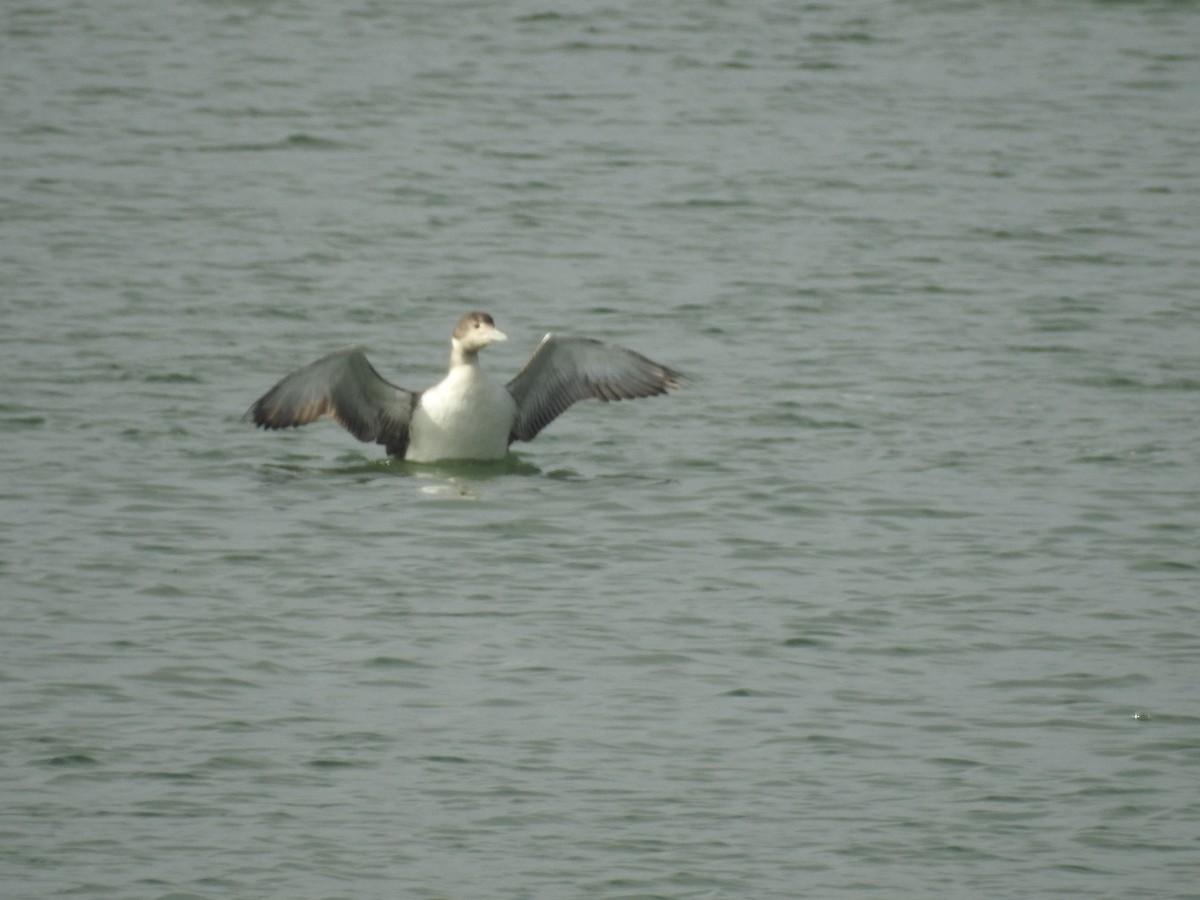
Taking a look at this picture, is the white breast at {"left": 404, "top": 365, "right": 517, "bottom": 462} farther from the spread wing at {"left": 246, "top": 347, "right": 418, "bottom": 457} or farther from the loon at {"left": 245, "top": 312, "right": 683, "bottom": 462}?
the spread wing at {"left": 246, "top": 347, "right": 418, "bottom": 457}

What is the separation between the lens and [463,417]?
40.4ft

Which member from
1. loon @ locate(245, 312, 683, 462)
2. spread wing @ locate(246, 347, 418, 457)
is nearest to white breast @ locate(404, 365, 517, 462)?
loon @ locate(245, 312, 683, 462)

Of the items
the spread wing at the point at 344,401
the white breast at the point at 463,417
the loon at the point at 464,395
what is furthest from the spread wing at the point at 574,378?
the spread wing at the point at 344,401

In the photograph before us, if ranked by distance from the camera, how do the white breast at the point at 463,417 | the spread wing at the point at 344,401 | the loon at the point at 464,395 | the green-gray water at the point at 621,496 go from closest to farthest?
the green-gray water at the point at 621,496, the spread wing at the point at 344,401, the loon at the point at 464,395, the white breast at the point at 463,417

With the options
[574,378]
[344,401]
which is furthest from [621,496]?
[344,401]

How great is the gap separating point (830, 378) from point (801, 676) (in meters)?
5.31

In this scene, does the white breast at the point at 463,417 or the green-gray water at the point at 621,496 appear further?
the white breast at the point at 463,417

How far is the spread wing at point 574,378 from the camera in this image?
12.4 metres

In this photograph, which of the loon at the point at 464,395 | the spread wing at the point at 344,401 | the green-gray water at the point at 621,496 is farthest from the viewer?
the loon at the point at 464,395

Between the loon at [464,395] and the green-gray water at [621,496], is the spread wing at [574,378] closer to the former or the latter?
the loon at [464,395]

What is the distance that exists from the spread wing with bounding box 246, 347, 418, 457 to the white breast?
14 cm

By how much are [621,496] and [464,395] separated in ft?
3.35

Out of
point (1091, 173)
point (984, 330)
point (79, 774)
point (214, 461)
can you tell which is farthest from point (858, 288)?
point (79, 774)

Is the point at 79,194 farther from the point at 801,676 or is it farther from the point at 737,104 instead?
the point at 801,676
